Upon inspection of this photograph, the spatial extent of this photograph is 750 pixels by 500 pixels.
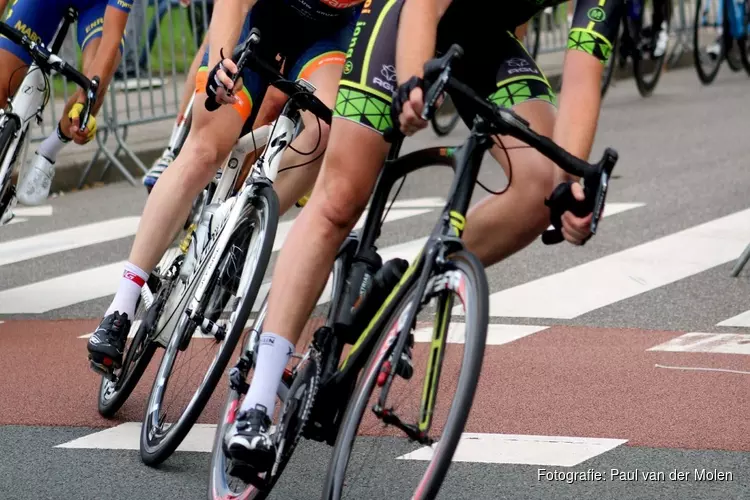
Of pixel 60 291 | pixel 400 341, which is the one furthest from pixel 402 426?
pixel 60 291

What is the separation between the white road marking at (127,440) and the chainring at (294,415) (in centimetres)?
91

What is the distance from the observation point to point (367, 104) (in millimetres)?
3920

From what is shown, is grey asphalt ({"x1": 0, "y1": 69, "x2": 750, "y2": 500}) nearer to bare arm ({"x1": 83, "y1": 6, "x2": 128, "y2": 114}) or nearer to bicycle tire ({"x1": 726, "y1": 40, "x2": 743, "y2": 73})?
bicycle tire ({"x1": 726, "y1": 40, "x2": 743, "y2": 73})

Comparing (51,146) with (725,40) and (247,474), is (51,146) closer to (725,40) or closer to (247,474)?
(247,474)

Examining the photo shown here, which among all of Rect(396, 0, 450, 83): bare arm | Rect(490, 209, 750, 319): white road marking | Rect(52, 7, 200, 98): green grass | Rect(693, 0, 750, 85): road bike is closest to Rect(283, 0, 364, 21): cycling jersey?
Rect(396, 0, 450, 83): bare arm

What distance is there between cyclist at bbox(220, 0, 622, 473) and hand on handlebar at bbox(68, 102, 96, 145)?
2.25m

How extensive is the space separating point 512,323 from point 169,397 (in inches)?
91.6

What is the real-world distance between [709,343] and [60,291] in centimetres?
330

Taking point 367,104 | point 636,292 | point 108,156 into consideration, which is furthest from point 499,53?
point 108,156

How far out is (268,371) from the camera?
3.87 meters

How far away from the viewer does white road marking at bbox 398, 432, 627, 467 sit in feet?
14.8

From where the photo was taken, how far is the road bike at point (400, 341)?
10.9 ft

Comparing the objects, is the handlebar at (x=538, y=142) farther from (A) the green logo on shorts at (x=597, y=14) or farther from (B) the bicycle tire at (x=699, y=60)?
(B) the bicycle tire at (x=699, y=60)

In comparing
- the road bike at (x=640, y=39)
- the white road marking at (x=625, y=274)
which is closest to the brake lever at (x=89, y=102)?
the white road marking at (x=625, y=274)
